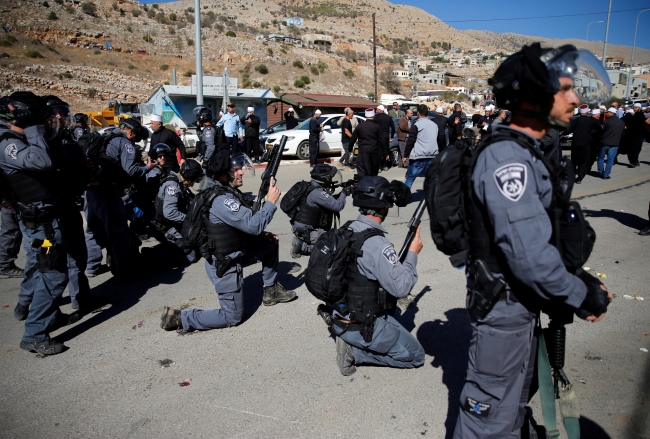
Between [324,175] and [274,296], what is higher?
[324,175]

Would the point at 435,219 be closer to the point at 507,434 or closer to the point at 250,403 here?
the point at 507,434

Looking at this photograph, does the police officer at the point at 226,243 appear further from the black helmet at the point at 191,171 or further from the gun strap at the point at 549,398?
the gun strap at the point at 549,398

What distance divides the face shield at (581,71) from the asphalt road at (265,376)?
1.99m

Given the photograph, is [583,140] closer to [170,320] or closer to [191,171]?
[191,171]

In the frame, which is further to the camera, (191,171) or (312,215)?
(312,215)

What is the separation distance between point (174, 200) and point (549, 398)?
4645mm

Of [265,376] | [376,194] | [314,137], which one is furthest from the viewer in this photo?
[314,137]

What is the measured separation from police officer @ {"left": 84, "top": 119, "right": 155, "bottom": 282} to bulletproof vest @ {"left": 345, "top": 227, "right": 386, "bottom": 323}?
132 inches

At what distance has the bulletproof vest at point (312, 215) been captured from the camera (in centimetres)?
575

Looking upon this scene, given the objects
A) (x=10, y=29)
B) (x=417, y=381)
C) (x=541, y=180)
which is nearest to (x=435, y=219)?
(x=541, y=180)

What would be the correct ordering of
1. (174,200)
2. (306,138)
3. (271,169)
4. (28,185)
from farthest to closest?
(306,138) < (174,200) < (271,169) < (28,185)

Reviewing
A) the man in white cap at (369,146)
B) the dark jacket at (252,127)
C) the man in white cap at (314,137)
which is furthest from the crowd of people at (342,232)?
the dark jacket at (252,127)

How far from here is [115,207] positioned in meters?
5.36

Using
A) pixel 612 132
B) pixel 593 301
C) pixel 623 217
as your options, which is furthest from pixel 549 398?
pixel 612 132
